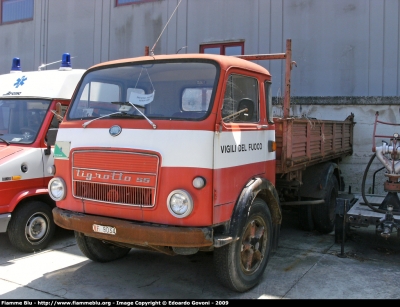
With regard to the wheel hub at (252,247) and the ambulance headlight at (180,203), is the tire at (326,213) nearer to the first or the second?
the wheel hub at (252,247)

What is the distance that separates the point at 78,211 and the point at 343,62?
7.30m

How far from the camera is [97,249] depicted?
16.9ft

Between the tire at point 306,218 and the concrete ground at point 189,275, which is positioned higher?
the tire at point 306,218

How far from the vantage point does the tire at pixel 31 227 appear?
5531 mm

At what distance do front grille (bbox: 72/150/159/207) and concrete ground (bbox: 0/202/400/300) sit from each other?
3.53 feet

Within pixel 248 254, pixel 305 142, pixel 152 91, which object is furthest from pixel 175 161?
pixel 305 142

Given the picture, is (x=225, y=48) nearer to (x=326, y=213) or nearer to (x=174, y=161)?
(x=326, y=213)

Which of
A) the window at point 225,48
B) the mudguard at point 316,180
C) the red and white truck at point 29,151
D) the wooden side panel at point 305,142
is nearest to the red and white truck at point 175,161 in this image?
the wooden side panel at point 305,142

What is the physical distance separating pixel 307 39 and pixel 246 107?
6124mm

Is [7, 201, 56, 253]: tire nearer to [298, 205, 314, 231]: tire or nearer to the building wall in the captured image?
[298, 205, 314, 231]: tire

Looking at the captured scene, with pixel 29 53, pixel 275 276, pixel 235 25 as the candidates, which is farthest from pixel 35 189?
pixel 29 53

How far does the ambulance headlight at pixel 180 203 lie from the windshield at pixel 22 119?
2.97m

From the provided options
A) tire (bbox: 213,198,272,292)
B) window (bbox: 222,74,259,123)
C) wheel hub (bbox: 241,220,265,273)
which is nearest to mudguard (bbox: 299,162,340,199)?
tire (bbox: 213,198,272,292)

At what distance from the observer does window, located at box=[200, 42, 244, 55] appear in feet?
34.7
